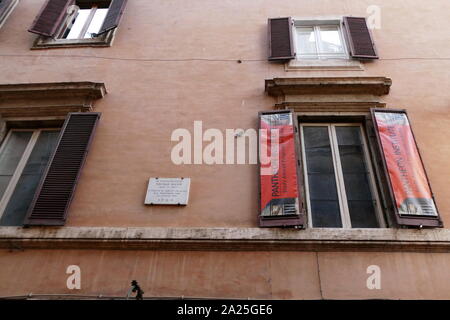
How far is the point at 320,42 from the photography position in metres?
7.04

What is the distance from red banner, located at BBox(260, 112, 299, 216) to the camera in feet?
14.7

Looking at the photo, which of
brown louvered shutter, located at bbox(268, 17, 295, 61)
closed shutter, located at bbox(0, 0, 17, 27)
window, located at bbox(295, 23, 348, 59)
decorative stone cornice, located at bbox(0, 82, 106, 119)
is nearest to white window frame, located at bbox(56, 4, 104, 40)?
closed shutter, located at bbox(0, 0, 17, 27)

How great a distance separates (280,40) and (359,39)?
4.78 ft

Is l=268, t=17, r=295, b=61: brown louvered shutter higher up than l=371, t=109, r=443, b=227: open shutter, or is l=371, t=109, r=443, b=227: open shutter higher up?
l=268, t=17, r=295, b=61: brown louvered shutter

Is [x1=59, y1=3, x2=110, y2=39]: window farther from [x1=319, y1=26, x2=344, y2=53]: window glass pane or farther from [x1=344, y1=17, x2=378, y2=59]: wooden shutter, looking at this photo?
[x1=344, y1=17, x2=378, y2=59]: wooden shutter

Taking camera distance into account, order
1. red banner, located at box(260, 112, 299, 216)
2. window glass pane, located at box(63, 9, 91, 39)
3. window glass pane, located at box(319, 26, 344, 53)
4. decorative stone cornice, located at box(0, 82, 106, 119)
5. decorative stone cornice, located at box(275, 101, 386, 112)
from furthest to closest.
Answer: window glass pane, located at box(63, 9, 91, 39), window glass pane, located at box(319, 26, 344, 53), decorative stone cornice, located at box(0, 82, 106, 119), decorative stone cornice, located at box(275, 101, 386, 112), red banner, located at box(260, 112, 299, 216)

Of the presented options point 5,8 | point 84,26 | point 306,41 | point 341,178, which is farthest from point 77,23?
point 341,178

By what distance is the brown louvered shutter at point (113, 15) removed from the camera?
Result: 287 inches

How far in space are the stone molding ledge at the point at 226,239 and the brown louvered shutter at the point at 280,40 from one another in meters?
3.57

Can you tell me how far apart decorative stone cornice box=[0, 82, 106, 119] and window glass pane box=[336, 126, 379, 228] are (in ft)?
13.1

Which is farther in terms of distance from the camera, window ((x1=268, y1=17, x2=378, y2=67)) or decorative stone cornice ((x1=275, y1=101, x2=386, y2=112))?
window ((x1=268, y1=17, x2=378, y2=67))
